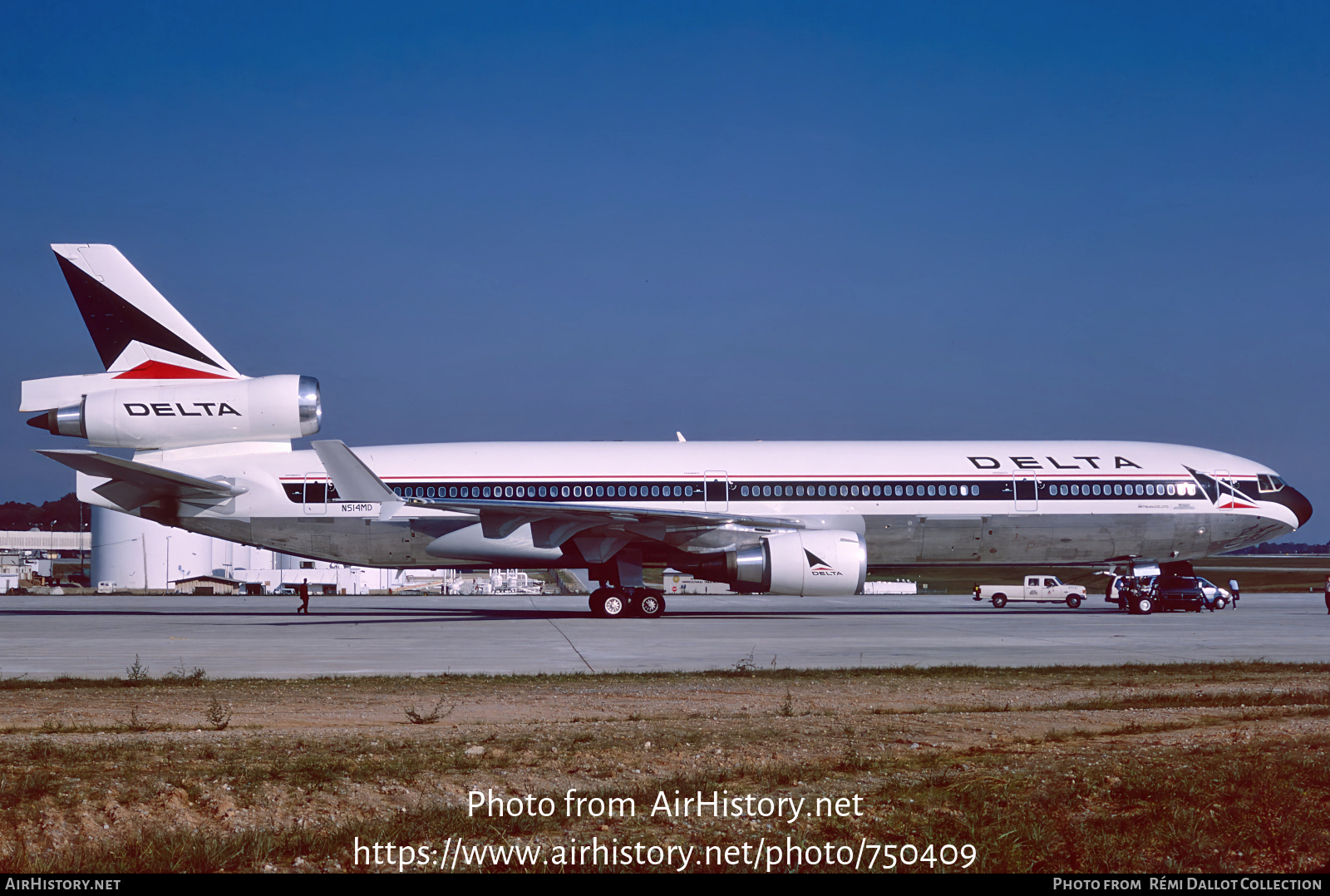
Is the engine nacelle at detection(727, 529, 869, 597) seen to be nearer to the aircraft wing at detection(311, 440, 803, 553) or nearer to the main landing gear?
the aircraft wing at detection(311, 440, 803, 553)

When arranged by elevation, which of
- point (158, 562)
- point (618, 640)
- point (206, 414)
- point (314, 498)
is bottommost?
point (618, 640)

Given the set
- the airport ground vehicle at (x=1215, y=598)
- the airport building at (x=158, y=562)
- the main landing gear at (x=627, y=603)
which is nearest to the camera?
the main landing gear at (x=627, y=603)

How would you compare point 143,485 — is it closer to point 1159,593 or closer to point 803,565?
point 803,565

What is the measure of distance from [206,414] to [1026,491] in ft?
70.0

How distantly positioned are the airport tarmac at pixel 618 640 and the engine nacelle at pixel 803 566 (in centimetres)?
108

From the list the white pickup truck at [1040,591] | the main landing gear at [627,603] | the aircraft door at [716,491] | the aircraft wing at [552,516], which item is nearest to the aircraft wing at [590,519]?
the aircraft wing at [552,516]

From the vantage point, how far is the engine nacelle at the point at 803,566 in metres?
24.8

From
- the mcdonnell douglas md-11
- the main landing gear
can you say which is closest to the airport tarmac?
the main landing gear

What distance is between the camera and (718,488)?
90.5 ft

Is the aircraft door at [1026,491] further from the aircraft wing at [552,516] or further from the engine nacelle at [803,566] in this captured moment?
the aircraft wing at [552,516]

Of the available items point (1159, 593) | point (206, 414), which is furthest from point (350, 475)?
point (1159, 593)

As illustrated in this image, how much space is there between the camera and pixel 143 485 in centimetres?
2664
